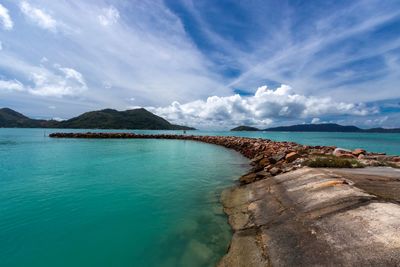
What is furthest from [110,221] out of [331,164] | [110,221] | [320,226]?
[331,164]

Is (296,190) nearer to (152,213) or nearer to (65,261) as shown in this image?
(152,213)

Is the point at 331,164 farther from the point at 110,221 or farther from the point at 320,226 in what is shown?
the point at 110,221

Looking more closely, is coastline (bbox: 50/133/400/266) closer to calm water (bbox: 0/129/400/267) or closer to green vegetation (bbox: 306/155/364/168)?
calm water (bbox: 0/129/400/267)

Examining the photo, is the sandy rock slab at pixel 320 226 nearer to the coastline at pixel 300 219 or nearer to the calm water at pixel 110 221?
the coastline at pixel 300 219

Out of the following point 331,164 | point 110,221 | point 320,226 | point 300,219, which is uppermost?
point 331,164

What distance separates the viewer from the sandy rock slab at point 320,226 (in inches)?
179

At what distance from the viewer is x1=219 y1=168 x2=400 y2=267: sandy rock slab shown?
454 cm

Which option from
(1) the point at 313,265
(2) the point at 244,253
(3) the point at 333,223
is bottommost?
(2) the point at 244,253

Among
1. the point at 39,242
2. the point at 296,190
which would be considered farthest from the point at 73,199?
the point at 296,190

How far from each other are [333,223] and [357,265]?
1.72 m

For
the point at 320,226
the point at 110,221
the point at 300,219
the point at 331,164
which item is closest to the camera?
the point at 320,226

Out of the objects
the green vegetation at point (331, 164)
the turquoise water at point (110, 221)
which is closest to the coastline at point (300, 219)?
the turquoise water at point (110, 221)

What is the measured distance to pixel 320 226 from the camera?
5.85 meters

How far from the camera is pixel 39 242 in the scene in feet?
24.0
